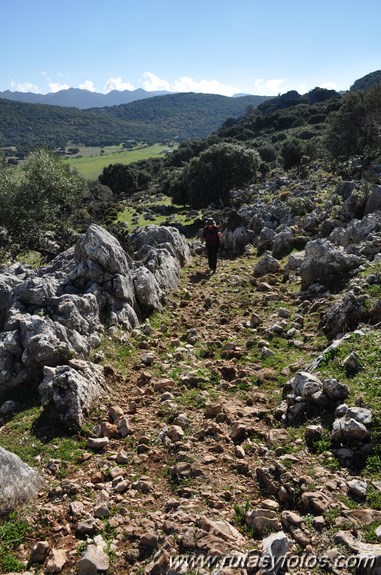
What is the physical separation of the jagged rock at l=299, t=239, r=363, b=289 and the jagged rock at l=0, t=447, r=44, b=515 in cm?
1312

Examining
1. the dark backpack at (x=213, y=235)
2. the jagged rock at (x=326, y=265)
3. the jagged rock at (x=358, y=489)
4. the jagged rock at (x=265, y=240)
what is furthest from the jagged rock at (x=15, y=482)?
the jagged rock at (x=265, y=240)

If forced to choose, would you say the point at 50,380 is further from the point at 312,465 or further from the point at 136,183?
the point at 136,183

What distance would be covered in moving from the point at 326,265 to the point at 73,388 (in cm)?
1200

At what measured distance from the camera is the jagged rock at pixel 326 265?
1759cm

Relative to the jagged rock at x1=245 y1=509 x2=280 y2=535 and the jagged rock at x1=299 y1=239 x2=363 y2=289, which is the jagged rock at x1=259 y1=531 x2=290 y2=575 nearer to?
the jagged rock at x1=245 y1=509 x2=280 y2=535

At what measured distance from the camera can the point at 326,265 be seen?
18.0 metres

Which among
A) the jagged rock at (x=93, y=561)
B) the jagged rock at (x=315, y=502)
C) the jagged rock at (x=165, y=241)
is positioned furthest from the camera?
the jagged rock at (x=165, y=241)

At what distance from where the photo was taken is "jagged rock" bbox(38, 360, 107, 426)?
9.80 m

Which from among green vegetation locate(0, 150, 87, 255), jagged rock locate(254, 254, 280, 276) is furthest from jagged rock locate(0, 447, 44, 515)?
green vegetation locate(0, 150, 87, 255)

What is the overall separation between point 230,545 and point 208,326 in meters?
9.92

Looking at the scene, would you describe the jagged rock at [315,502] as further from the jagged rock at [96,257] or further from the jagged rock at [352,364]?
the jagged rock at [96,257]

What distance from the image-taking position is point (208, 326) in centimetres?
1581

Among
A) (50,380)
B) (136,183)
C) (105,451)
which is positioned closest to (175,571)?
(105,451)

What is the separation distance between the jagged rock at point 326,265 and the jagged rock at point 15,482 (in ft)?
43.0
